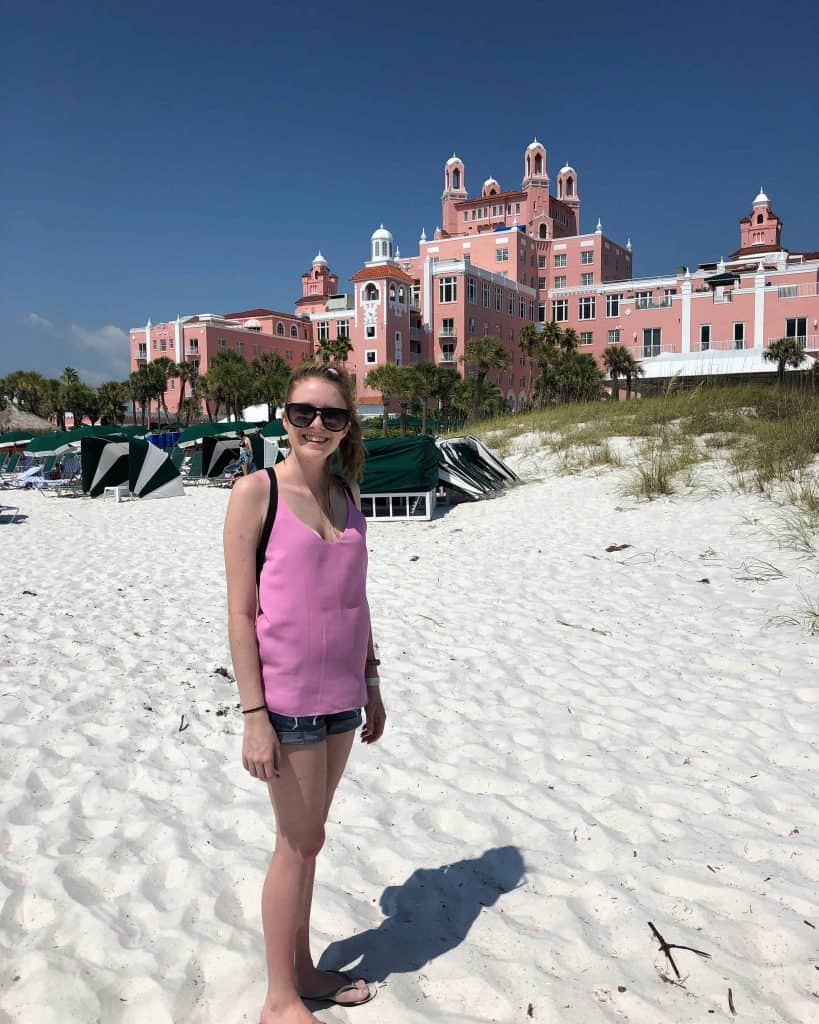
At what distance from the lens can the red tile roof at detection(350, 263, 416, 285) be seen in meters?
54.4

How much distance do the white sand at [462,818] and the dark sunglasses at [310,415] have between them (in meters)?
1.76

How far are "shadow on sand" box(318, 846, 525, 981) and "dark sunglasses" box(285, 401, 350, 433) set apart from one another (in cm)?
176

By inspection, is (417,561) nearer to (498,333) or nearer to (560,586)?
(560,586)

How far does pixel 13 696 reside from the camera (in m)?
4.55

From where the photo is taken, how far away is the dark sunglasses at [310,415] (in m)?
2.08

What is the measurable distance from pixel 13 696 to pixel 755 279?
49182 mm

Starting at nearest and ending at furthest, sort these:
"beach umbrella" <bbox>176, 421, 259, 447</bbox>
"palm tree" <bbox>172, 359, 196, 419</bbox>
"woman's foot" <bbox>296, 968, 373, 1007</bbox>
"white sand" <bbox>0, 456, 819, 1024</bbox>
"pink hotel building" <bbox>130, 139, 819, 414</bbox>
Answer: "woman's foot" <bbox>296, 968, 373, 1007</bbox> < "white sand" <bbox>0, 456, 819, 1024</bbox> < "beach umbrella" <bbox>176, 421, 259, 447</bbox> < "pink hotel building" <bbox>130, 139, 819, 414</bbox> < "palm tree" <bbox>172, 359, 196, 419</bbox>

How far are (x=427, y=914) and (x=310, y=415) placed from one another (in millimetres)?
1881

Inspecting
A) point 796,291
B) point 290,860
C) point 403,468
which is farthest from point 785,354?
point 290,860

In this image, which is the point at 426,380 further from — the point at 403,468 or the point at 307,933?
the point at 307,933

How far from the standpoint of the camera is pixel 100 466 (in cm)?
1964

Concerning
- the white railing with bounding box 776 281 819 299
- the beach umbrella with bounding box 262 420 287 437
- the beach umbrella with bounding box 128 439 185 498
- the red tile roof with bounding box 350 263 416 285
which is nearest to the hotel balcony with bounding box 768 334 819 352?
the white railing with bounding box 776 281 819 299

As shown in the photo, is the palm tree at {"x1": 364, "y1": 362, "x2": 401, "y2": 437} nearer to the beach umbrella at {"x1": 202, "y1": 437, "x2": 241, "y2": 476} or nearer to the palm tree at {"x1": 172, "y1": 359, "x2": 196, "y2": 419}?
the palm tree at {"x1": 172, "y1": 359, "x2": 196, "y2": 419}

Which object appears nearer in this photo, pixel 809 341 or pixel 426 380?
pixel 809 341
